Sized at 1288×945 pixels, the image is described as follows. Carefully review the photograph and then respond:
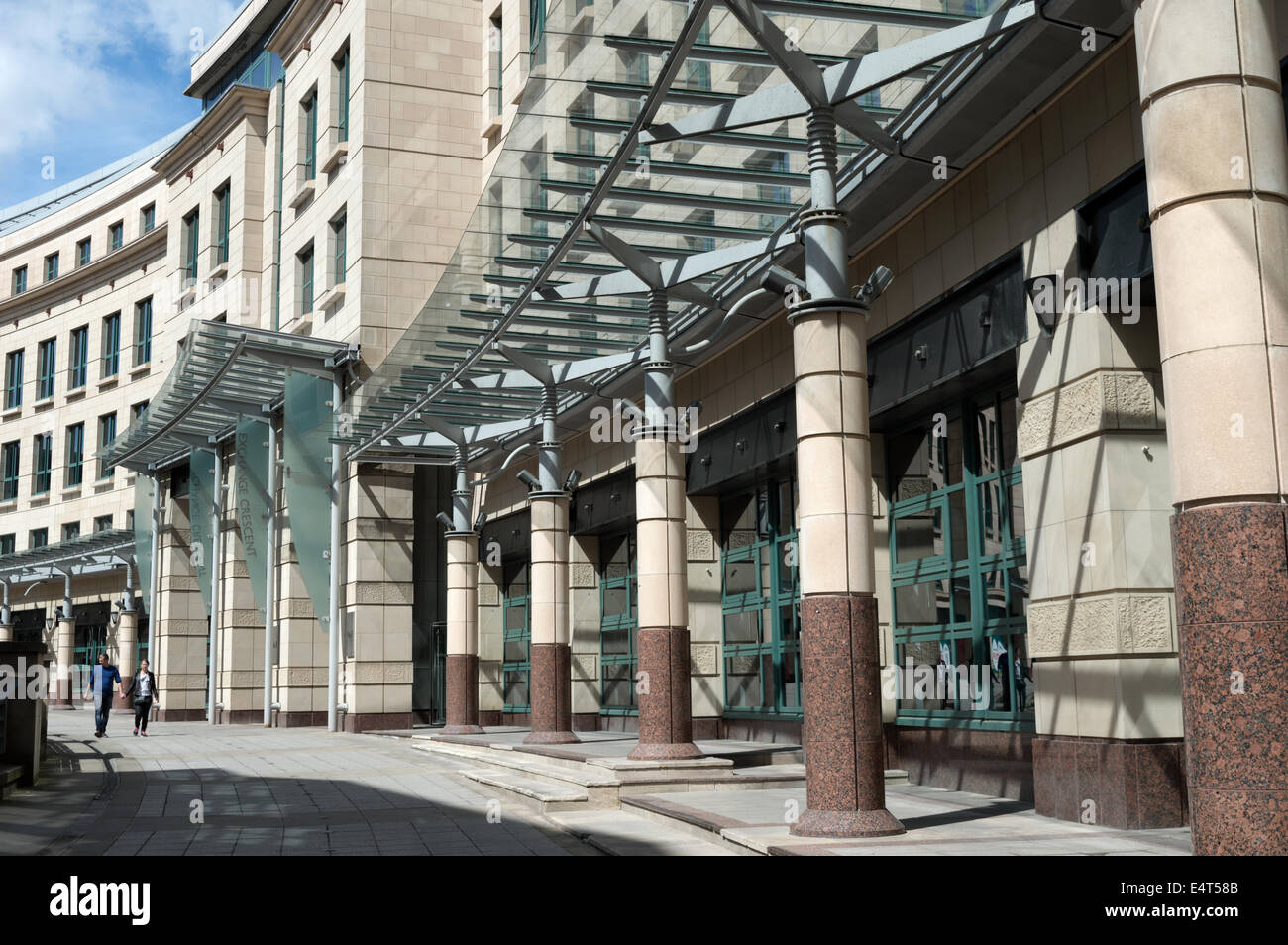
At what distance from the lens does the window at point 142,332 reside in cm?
4984

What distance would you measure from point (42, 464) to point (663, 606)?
47.6m

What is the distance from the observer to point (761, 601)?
802 inches

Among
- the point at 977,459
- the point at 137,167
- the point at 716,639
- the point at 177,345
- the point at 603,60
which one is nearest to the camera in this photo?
the point at 603,60

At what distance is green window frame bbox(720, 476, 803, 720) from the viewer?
19500 mm

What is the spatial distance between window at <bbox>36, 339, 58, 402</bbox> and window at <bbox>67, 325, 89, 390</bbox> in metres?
1.79

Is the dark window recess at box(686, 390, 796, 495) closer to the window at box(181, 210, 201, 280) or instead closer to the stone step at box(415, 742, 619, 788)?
the stone step at box(415, 742, 619, 788)

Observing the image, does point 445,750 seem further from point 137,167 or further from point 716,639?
point 137,167

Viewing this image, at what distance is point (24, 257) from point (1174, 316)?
205 ft

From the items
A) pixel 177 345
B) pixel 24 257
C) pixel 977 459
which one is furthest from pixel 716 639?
pixel 24 257

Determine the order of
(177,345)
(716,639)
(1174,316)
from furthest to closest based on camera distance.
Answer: (177,345) → (716,639) → (1174,316)

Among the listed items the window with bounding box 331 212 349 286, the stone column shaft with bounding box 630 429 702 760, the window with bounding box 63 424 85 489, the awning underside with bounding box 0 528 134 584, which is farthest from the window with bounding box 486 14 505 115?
the window with bounding box 63 424 85 489

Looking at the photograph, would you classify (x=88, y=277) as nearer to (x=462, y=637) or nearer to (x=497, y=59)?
(x=497, y=59)

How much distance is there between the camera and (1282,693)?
6441mm

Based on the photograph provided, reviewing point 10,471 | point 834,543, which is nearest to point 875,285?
point 834,543
